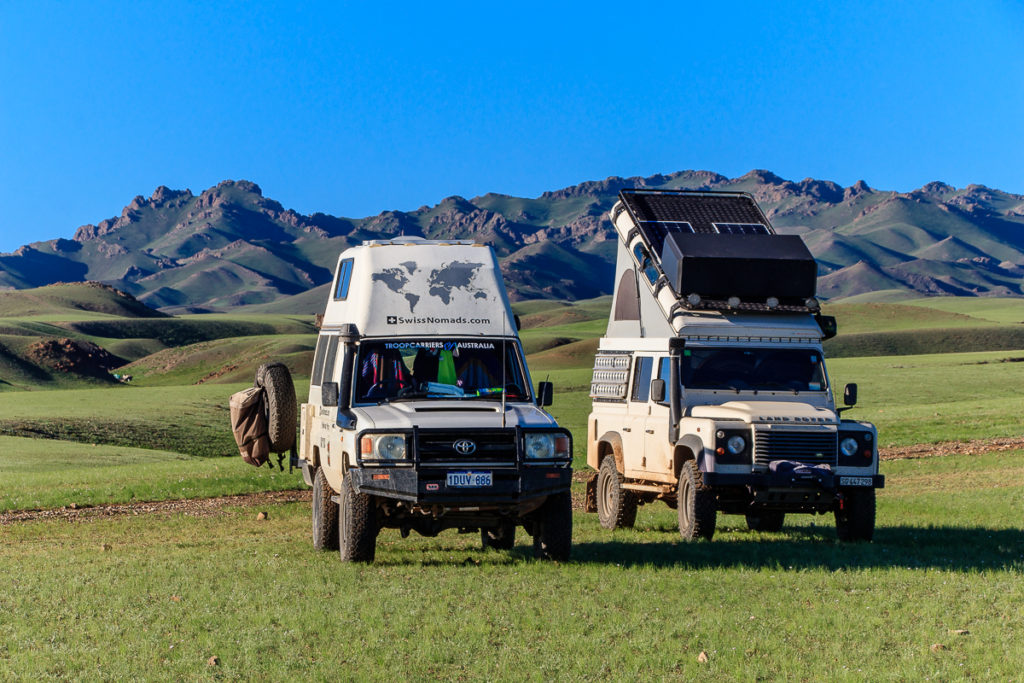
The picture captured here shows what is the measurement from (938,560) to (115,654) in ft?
31.9

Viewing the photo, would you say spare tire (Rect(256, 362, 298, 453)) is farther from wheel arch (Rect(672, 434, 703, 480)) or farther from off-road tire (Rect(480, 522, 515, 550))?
wheel arch (Rect(672, 434, 703, 480))

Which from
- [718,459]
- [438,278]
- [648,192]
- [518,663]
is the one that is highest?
[648,192]

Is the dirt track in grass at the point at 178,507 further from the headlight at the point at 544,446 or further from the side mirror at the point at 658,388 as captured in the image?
the headlight at the point at 544,446

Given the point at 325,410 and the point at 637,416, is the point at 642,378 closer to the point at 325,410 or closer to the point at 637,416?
the point at 637,416

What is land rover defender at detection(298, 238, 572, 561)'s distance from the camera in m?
13.2

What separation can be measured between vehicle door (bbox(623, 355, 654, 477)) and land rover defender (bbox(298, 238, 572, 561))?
264cm

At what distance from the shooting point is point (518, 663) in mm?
9359

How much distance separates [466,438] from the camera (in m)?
13.2

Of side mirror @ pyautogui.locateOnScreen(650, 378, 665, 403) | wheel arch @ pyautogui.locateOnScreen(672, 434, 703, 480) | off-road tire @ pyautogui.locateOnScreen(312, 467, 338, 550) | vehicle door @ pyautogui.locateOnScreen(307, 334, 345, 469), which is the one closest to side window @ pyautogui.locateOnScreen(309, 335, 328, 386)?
vehicle door @ pyautogui.locateOnScreen(307, 334, 345, 469)

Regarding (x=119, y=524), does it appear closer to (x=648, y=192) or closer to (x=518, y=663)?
(x=648, y=192)

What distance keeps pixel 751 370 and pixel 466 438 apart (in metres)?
5.25

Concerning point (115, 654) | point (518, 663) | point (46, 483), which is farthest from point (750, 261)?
point (46, 483)

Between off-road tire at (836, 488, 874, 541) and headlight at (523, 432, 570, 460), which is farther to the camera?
off-road tire at (836, 488, 874, 541)

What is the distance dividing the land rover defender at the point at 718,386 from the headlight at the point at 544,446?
2440 millimetres
